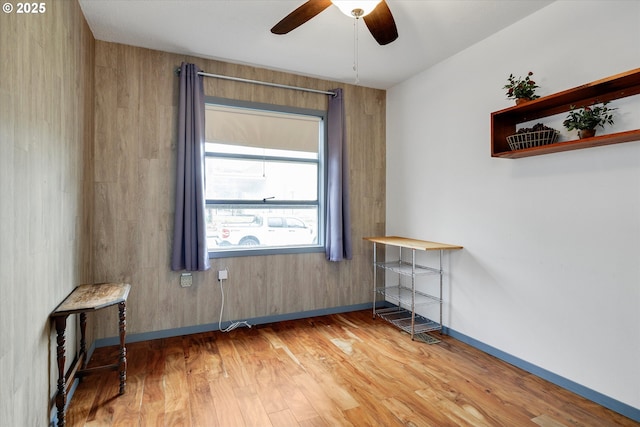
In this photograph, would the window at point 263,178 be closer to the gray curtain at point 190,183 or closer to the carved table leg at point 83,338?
the gray curtain at point 190,183

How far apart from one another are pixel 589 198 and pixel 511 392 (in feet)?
4.50

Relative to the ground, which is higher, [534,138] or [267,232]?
[534,138]

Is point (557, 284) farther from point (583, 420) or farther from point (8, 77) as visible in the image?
point (8, 77)

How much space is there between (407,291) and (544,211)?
1.81 m

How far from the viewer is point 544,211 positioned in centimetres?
239

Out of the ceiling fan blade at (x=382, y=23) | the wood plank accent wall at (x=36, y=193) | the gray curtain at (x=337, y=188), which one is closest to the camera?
the wood plank accent wall at (x=36, y=193)

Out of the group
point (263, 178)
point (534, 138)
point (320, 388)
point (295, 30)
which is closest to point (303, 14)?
point (295, 30)

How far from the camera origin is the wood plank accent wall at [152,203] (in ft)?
9.45

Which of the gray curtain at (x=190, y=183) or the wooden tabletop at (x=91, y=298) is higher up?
the gray curtain at (x=190, y=183)

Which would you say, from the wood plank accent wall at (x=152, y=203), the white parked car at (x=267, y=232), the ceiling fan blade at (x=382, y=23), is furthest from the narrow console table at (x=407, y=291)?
the ceiling fan blade at (x=382, y=23)

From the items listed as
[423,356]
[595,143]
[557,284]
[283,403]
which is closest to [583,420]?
[557,284]

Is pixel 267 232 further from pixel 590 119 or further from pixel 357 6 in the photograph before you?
pixel 590 119

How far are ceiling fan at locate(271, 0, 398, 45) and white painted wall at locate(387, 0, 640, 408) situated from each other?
3.87 ft

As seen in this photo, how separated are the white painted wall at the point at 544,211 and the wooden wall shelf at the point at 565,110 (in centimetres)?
11
